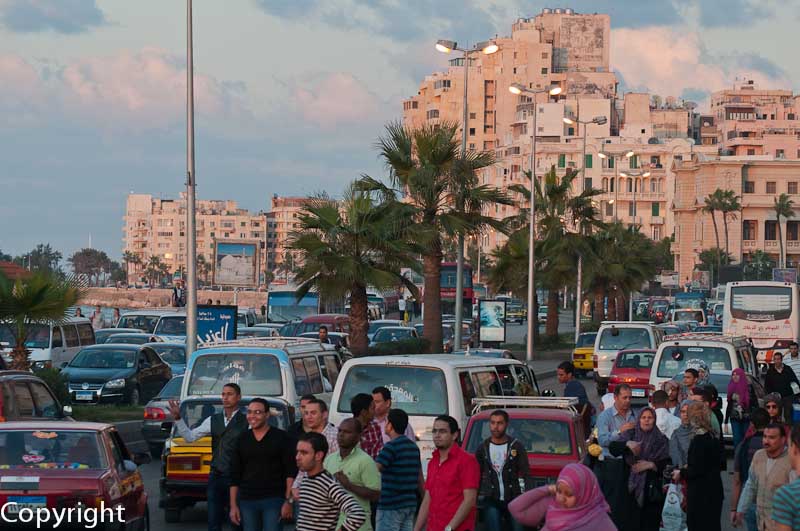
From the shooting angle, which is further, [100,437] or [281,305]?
[281,305]

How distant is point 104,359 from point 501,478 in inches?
790

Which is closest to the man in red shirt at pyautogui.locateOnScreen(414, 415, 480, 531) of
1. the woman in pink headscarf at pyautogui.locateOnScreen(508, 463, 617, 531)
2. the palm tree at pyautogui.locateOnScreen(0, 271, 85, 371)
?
the woman in pink headscarf at pyautogui.locateOnScreen(508, 463, 617, 531)

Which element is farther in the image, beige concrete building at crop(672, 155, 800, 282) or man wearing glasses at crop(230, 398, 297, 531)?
beige concrete building at crop(672, 155, 800, 282)

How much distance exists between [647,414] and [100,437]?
16.0ft

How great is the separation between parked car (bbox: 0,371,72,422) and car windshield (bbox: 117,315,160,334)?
3566 cm

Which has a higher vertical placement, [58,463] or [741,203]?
[741,203]

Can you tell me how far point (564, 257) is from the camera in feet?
205

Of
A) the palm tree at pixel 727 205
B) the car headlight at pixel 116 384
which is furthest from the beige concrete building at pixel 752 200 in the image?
the car headlight at pixel 116 384

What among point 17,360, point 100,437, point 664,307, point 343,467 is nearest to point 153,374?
point 17,360

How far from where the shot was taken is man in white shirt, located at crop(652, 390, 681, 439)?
1481 cm

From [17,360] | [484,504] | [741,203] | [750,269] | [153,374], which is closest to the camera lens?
[484,504]

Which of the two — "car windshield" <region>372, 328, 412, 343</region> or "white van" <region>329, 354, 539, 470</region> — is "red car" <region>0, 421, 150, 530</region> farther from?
"car windshield" <region>372, 328, 412, 343</region>

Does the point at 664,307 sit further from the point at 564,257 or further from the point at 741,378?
the point at 741,378

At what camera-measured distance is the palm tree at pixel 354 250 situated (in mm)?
33844
